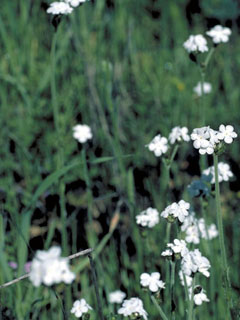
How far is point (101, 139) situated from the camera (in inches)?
116

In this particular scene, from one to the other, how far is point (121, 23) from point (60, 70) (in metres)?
0.63

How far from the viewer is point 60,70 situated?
3.20m

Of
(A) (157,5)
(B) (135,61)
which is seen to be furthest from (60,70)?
(A) (157,5)

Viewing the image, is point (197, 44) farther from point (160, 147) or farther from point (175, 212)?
point (175, 212)

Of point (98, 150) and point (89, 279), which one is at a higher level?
point (98, 150)

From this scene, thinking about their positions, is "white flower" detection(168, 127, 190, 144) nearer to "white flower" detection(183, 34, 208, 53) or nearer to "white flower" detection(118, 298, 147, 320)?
"white flower" detection(183, 34, 208, 53)

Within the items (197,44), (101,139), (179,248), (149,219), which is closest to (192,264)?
(179,248)

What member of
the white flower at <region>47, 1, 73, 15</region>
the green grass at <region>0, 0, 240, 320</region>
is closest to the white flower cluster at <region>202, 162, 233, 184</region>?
the green grass at <region>0, 0, 240, 320</region>

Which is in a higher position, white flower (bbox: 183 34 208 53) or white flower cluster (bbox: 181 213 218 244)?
white flower (bbox: 183 34 208 53)

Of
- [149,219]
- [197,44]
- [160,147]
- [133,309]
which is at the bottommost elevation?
[133,309]

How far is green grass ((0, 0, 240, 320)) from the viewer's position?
2.17 metres

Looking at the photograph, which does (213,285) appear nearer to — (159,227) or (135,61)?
(159,227)

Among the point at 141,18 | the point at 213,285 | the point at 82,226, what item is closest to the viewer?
the point at 213,285

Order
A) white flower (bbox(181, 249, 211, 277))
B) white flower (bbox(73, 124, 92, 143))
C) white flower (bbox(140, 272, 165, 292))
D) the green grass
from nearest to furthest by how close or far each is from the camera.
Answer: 1. white flower (bbox(181, 249, 211, 277))
2. white flower (bbox(140, 272, 165, 292))
3. the green grass
4. white flower (bbox(73, 124, 92, 143))
